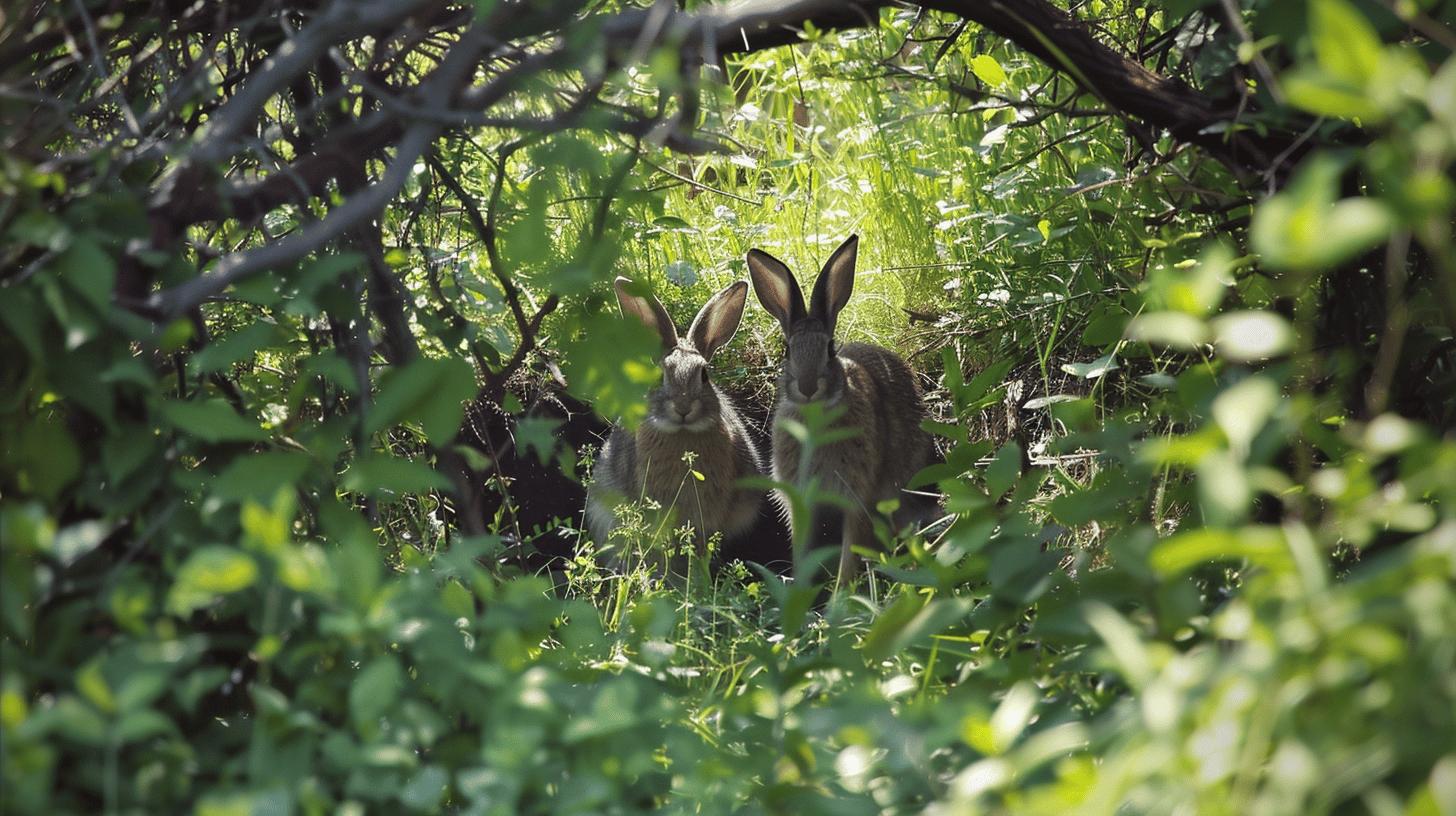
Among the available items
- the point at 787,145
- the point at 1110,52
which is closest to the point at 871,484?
the point at 787,145

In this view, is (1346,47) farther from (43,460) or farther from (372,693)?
(43,460)

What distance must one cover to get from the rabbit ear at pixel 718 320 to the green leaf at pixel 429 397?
2997 millimetres

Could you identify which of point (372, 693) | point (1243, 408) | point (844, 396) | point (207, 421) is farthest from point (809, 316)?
point (1243, 408)

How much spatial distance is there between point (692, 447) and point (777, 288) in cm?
73

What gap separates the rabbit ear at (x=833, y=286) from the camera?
174 inches

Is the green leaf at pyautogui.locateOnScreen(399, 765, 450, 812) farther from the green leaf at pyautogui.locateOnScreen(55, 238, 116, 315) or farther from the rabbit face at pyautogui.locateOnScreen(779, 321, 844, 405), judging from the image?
the rabbit face at pyautogui.locateOnScreen(779, 321, 844, 405)

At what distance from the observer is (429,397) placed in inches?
62.8

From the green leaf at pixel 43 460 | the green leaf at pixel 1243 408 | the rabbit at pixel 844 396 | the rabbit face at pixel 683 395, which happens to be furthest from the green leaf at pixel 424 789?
the rabbit face at pixel 683 395

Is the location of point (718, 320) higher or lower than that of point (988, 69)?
higher

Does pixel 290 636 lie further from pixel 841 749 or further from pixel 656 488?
pixel 656 488

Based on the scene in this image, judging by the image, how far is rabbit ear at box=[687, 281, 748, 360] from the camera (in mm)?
4602

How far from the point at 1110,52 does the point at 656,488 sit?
2855 millimetres

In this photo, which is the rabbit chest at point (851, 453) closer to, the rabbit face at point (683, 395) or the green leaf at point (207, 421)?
the rabbit face at point (683, 395)

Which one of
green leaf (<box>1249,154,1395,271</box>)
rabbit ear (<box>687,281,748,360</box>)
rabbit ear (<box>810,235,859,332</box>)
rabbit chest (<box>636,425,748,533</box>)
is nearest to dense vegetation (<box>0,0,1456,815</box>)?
green leaf (<box>1249,154,1395,271</box>)
